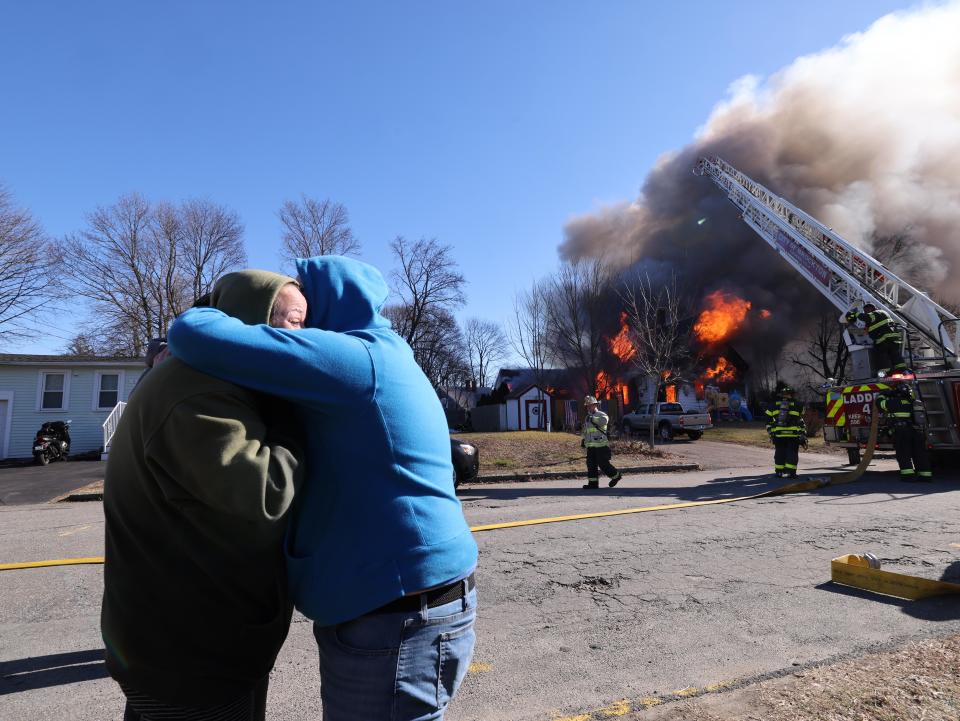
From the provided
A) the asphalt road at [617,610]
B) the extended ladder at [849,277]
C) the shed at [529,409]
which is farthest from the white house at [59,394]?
the extended ladder at [849,277]

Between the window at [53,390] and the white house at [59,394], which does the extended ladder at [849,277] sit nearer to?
the white house at [59,394]

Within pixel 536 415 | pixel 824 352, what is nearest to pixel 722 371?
pixel 824 352

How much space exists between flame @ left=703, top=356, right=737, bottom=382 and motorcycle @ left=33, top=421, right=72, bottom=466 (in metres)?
30.7

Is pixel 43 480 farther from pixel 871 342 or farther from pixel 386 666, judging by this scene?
pixel 871 342

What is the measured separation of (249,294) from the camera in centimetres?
140

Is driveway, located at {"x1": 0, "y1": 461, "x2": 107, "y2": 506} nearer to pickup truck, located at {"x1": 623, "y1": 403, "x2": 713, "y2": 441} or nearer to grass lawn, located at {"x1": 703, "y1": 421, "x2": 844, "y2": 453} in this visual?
pickup truck, located at {"x1": 623, "y1": 403, "x2": 713, "y2": 441}

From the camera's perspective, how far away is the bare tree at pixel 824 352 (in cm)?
3306

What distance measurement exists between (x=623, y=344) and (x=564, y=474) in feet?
65.1

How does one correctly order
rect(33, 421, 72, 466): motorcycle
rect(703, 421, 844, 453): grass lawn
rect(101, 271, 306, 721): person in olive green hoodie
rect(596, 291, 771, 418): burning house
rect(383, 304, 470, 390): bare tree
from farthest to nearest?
rect(383, 304, 470, 390): bare tree → rect(596, 291, 771, 418): burning house → rect(703, 421, 844, 453): grass lawn → rect(33, 421, 72, 466): motorcycle → rect(101, 271, 306, 721): person in olive green hoodie

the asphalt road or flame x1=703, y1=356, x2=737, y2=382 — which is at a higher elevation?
flame x1=703, y1=356, x2=737, y2=382

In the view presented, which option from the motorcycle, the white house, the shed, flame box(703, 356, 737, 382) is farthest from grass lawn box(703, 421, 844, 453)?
the motorcycle

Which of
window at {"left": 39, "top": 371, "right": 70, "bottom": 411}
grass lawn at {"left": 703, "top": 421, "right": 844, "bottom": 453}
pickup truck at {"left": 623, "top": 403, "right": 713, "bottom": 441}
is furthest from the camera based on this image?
pickup truck at {"left": 623, "top": 403, "right": 713, "bottom": 441}

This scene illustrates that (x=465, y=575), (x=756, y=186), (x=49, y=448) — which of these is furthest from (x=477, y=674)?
(x=756, y=186)

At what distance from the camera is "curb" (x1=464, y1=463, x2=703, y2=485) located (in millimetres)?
11930
